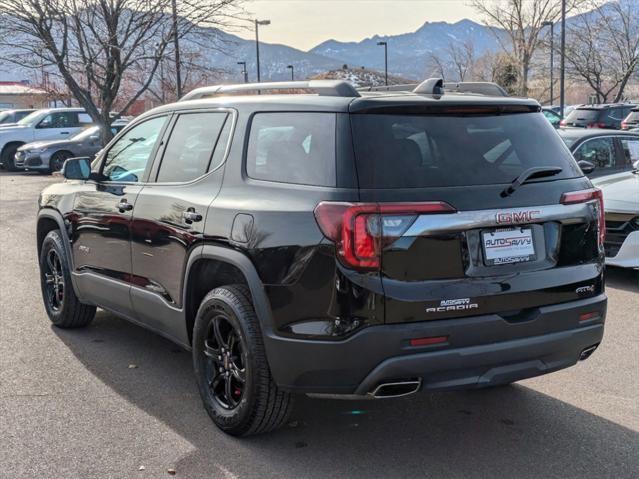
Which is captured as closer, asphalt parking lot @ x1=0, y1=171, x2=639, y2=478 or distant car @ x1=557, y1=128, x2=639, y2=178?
asphalt parking lot @ x1=0, y1=171, x2=639, y2=478

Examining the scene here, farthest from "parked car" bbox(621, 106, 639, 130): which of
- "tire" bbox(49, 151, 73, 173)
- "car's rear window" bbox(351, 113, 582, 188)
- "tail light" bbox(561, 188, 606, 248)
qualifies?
"car's rear window" bbox(351, 113, 582, 188)

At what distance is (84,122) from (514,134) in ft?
68.8

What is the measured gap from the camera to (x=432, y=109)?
3.48m

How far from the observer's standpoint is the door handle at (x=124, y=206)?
4.65m

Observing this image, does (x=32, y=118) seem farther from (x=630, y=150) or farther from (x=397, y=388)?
(x=397, y=388)

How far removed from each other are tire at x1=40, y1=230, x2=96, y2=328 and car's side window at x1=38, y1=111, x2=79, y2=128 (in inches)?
706

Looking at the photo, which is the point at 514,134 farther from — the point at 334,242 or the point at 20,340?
the point at 20,340

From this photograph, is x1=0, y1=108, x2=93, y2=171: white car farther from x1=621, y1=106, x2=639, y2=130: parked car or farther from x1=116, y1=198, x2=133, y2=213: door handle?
x1=116, y1=198, x2=133, y2=213: door handle

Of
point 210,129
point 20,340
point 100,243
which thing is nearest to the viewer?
point 210,129

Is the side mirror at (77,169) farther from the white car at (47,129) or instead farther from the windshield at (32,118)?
the windshield at (32,118)

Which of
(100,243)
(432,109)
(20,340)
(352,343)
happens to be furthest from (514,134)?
(20,340)

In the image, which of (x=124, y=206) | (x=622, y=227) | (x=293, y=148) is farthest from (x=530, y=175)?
(x=622, y=227)

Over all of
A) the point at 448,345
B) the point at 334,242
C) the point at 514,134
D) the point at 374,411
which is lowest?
the point at 374,411

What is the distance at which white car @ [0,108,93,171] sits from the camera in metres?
22.6
